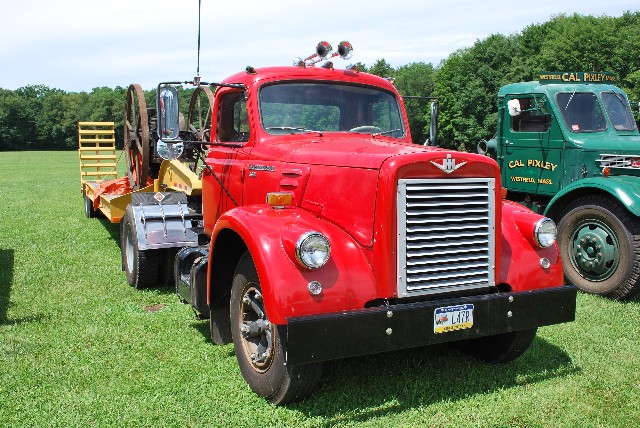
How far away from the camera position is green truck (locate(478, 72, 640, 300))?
21.4 ft

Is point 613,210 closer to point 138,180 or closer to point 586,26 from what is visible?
point 138,180

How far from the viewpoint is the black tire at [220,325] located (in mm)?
4746

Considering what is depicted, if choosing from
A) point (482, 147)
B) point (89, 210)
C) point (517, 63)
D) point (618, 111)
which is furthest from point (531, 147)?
point (517, 63)

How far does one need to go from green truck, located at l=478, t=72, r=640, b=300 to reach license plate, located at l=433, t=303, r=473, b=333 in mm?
3416

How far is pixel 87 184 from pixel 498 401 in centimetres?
948

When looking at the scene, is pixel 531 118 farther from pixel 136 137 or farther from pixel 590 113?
pixel 136 137

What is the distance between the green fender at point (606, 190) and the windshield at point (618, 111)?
1.23 meters

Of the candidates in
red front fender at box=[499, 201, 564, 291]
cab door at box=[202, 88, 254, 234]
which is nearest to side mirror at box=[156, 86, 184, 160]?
cab door at box=[202, 88, 254, 234]

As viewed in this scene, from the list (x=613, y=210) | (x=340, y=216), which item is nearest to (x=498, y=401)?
(x=340, y=216)

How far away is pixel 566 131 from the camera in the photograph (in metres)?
7.61

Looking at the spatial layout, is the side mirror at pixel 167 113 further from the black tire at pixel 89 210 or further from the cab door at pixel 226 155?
the black tire at pixel 89 210

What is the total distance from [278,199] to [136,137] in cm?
623

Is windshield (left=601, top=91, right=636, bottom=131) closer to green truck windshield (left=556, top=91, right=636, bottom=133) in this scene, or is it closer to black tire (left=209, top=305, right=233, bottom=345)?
green truck windshield (left=556, top=91, right=636, bottom=133)

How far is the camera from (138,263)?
6.62 m
